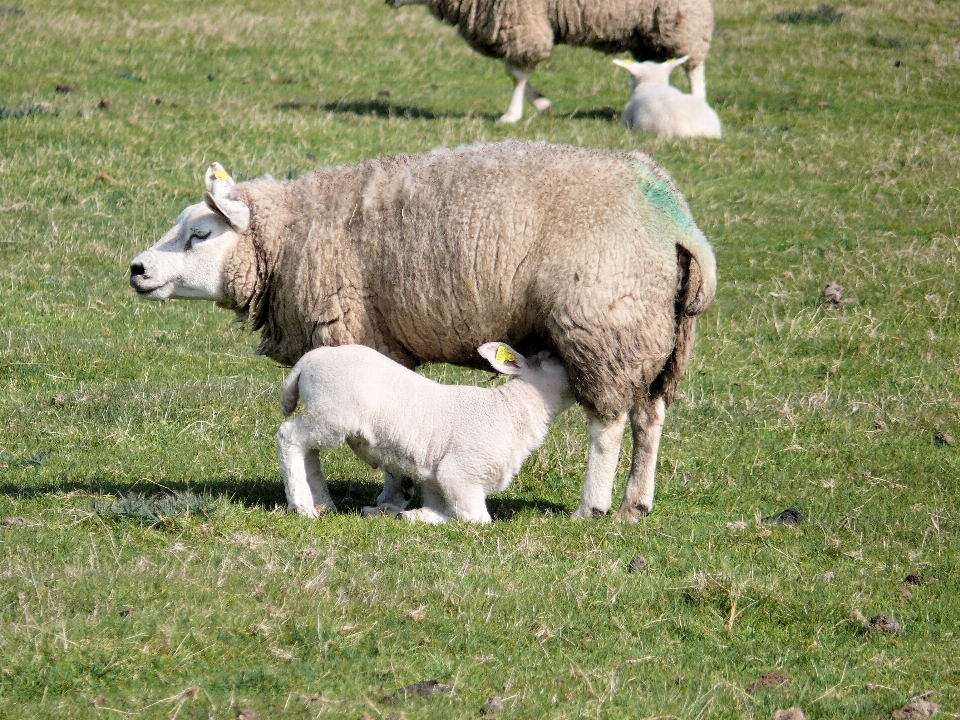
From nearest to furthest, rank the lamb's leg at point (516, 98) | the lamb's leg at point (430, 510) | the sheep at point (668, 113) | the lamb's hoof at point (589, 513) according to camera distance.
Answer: the lamb's leg at point (430, 510)
the lamb's hoof at point (589, 513)
the sheep at point (668, 113)
the lamb's leg at point (516, 98)

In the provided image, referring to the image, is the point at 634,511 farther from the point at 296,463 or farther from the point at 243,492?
the point at 243,492

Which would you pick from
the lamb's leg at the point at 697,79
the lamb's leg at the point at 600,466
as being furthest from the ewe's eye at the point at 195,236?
the lamb's leg at the point at 697,79

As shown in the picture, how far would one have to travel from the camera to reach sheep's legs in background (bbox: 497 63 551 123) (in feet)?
50.7

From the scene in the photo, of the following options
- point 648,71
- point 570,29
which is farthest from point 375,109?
point 648,71

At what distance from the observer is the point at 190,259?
6.92m

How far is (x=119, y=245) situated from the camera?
37.3 feet

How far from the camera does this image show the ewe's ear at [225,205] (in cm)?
680

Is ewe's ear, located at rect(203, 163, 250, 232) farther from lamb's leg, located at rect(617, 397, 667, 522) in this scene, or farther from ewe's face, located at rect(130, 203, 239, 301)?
lamb's leg, located at rect(617, 397, 667, 522)

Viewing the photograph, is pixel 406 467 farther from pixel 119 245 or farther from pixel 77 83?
pixel 77 83

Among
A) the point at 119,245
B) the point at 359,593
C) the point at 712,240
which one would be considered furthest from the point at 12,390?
the point at 712,240

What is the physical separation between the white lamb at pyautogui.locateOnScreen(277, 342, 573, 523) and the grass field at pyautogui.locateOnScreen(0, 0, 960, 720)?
241mm

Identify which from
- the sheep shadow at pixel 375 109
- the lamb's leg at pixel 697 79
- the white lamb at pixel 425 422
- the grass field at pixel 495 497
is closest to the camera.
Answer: the grass field at pixel 495 497

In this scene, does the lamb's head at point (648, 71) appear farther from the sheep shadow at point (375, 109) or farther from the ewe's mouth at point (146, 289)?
the ewe's mouth at point (146, 289)

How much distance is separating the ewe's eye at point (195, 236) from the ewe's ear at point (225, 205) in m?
0.13
